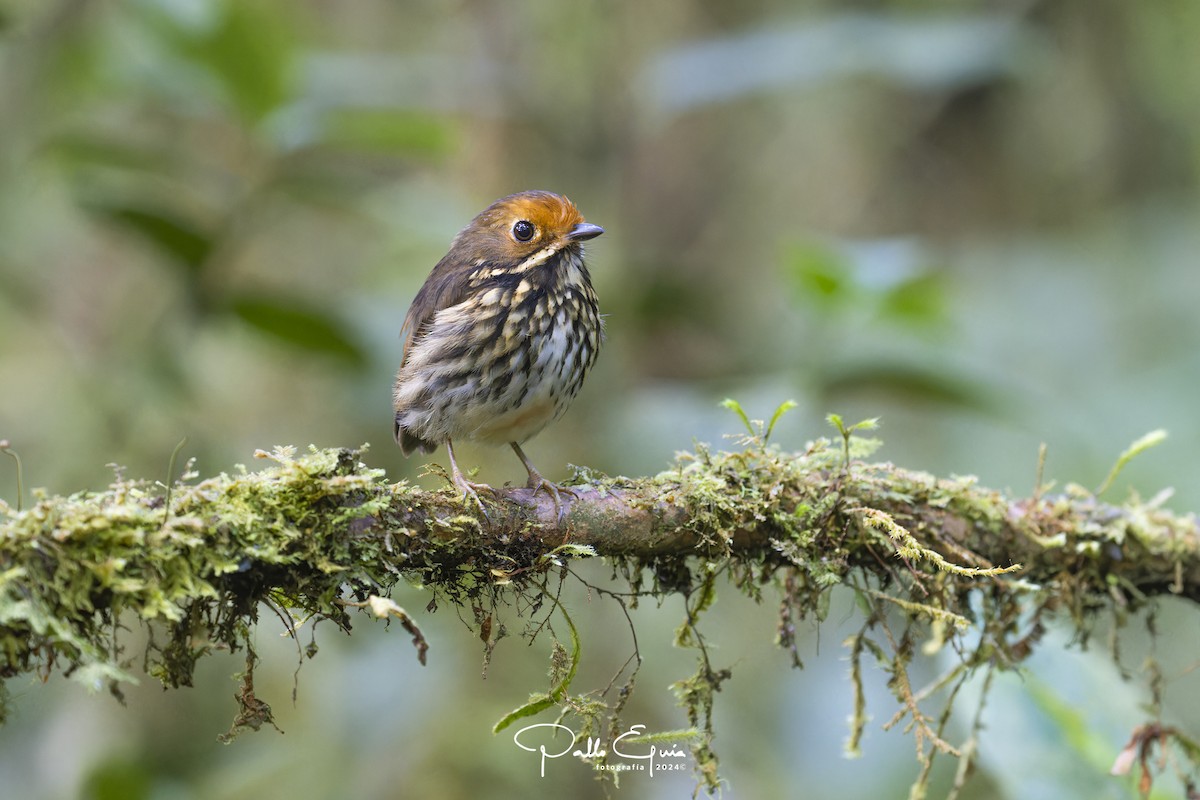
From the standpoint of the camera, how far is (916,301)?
3.23 m

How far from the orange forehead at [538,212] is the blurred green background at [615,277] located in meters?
0.54

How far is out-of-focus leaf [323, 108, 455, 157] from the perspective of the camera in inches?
142

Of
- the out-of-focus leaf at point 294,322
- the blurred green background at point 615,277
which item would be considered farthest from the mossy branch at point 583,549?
the out-of-focus leaf at point 294,322

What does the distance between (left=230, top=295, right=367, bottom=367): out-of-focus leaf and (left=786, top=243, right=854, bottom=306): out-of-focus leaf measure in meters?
1.34

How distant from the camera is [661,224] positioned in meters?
5.79

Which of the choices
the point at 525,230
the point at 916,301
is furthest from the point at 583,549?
the point at 916,301

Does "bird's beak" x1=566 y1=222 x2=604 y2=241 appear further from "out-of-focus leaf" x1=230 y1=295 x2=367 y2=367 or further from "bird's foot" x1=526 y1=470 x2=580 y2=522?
"bird's foot" x1=526 y1=470 x2=580 y2=522

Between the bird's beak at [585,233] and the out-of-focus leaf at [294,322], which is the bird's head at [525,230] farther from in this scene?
the out-of-focus leaf at [294,322]

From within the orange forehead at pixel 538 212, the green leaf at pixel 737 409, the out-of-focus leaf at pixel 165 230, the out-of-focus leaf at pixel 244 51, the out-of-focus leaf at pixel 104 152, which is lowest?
the green leaf at pixel 737 409

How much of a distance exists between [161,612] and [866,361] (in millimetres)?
2234

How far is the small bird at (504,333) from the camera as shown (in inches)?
103

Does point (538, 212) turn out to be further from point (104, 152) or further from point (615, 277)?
point (104, 152)

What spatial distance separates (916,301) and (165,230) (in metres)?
2.16

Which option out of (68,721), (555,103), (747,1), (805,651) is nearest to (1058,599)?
(805,651)
